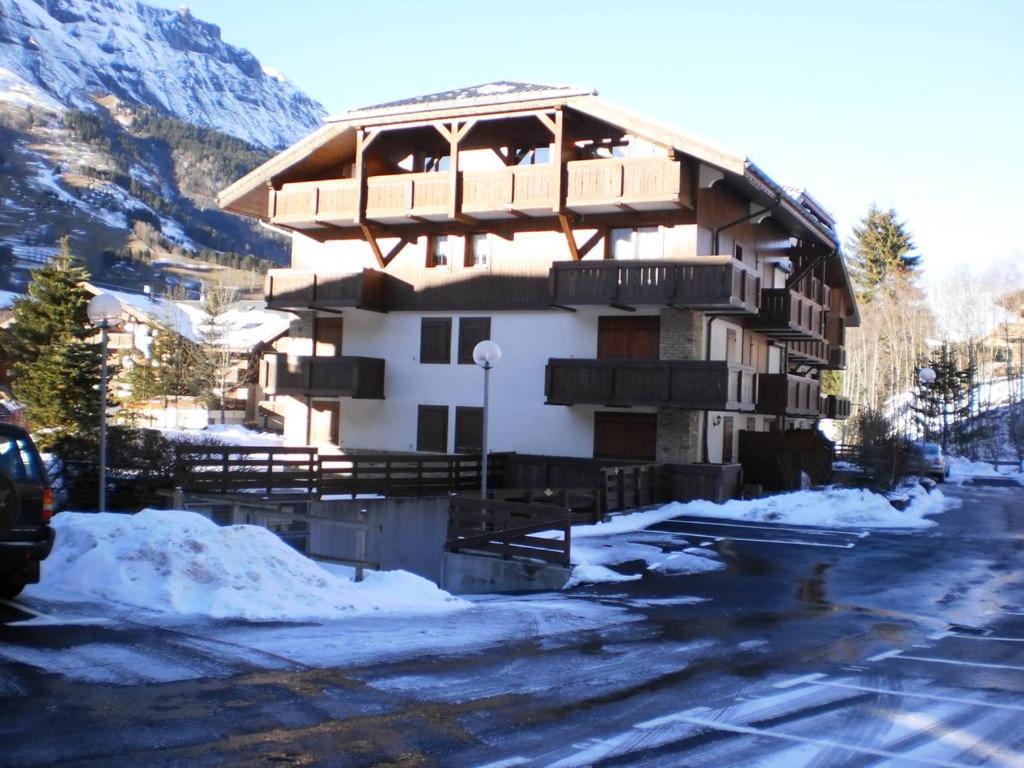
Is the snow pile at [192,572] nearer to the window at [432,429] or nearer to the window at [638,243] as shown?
the window at [638,243]

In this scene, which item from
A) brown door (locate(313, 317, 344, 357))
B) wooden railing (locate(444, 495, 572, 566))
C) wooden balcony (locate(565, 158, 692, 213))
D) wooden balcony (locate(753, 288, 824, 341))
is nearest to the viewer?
wooden railing (locate(444, 495, 572, 566))

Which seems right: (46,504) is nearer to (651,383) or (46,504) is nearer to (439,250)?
(651,383)

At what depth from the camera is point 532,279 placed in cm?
3212

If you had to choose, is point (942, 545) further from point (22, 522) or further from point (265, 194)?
point (265, 194)

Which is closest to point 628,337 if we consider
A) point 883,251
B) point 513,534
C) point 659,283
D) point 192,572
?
point 659,283

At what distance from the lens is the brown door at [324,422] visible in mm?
35700

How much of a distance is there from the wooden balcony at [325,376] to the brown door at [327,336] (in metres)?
1.28

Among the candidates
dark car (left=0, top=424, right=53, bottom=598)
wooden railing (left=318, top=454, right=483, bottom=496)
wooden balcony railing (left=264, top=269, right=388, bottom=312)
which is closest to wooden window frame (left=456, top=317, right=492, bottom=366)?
wooden balcony railing (left=264, top=269, right=388, bottom=312)

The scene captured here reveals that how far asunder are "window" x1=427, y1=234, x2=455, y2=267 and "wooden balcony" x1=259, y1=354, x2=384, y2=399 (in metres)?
3.72

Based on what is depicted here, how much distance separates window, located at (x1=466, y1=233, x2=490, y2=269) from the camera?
33.1 metres

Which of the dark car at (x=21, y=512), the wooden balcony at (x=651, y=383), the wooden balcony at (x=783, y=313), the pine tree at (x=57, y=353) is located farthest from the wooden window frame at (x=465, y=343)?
the dark car at (x=21, y=512)

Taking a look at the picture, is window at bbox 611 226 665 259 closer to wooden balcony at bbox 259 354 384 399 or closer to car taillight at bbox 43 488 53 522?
wooden balcony at bbox 259 354 384 399

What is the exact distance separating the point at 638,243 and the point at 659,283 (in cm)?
244

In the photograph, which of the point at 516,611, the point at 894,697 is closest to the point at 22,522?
the point at 516,611
